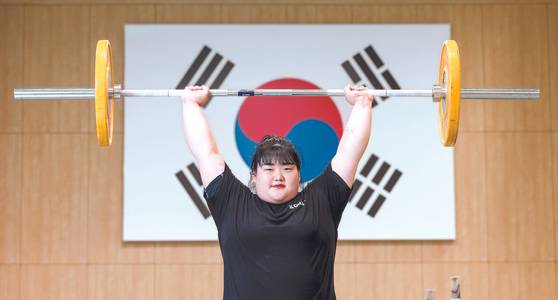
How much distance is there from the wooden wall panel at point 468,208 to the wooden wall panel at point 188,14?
1.84 meters

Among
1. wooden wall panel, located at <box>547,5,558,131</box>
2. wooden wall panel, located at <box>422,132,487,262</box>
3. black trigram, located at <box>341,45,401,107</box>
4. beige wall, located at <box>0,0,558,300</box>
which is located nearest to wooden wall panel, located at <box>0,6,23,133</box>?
beige wall, located at <box>0,0,558,300</box>

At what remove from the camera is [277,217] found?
2443mm

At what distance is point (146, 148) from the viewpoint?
5125mm

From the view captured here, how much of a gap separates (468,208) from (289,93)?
2503mm

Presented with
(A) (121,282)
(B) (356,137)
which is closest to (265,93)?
(B) (356,137)

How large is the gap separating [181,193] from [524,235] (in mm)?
2282

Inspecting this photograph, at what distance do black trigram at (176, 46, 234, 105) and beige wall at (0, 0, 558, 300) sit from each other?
0.27 meters

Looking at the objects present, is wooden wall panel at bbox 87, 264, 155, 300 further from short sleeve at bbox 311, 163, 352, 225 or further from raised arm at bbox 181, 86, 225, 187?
short sleeve at bbox 311, 163, 352, 225

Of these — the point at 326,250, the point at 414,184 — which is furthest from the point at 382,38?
the point at 326,250

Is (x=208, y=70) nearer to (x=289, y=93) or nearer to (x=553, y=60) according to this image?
(x=289, y=93)

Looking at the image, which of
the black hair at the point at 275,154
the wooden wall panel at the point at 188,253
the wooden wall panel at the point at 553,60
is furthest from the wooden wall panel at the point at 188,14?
the black hair at the point at 275,154

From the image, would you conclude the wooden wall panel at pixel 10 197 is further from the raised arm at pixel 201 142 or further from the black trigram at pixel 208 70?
the raised arm at pixel 201 142

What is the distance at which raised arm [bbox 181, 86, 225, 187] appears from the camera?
2586 mm

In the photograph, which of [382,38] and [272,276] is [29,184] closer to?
[382,38]
